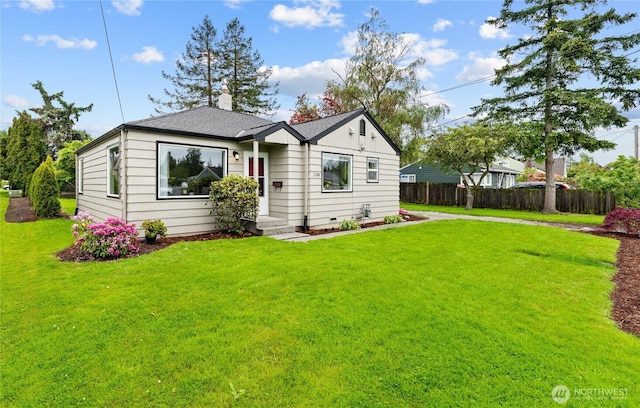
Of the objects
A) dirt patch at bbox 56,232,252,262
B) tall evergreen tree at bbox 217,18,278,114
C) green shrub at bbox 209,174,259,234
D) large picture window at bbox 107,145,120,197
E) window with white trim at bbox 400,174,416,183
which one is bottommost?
dirt patch at bbox 56,232,252,262

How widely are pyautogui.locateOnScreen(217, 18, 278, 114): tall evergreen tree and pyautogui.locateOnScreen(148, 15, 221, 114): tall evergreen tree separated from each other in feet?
2.51

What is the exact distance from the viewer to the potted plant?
6.93m

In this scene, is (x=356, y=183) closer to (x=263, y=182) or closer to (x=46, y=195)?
(x=263, y=182)

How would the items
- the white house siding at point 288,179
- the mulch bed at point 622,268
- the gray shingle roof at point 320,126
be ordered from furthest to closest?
the gray shingle roof at point 320,126 → the white house siding at point 288,179 → the mulch bed at point 622,268

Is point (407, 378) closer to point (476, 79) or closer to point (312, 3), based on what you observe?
point (312, 3)

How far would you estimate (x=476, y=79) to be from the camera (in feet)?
66.0

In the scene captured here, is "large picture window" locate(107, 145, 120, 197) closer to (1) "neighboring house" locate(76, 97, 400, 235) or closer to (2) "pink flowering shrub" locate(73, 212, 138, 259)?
(1) "neighboring house" locate(76, 97, 400, 235)

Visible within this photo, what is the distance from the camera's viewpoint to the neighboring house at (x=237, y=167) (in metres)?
7.28

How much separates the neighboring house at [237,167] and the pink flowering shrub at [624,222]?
671 centimetres

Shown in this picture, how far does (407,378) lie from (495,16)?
66.8 feet

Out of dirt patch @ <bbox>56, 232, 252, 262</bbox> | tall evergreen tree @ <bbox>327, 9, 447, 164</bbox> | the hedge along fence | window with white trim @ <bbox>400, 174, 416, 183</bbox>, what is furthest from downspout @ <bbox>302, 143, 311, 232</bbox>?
window with white trim @ <bbox>400, 174, 416, 183</bbox>

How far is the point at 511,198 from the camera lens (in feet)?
60.2

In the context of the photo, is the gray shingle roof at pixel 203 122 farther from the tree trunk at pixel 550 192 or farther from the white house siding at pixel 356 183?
the tree trunk at pixel 550 192

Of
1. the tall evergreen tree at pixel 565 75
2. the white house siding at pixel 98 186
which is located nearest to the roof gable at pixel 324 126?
the white house siding at pixel 98 186
